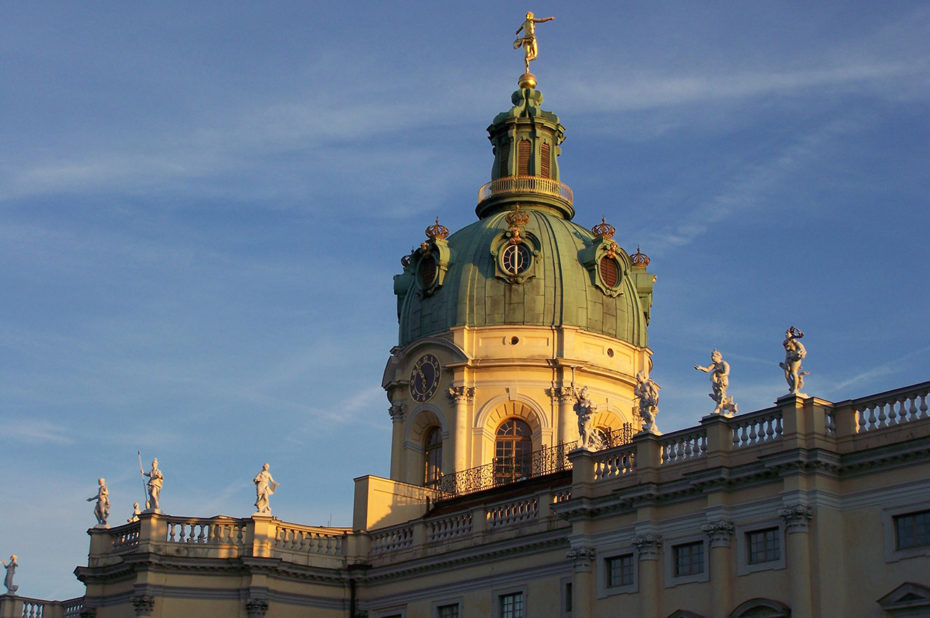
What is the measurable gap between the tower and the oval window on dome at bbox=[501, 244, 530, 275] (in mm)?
44

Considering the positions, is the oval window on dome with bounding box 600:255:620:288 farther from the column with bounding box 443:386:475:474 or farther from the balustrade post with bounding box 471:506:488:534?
the balustrade post with bounding box 471:506:488:534

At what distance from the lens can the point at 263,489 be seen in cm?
5541

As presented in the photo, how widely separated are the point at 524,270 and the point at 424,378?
6.41 metres

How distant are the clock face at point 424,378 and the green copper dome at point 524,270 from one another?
137 cm

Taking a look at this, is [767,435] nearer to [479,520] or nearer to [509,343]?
[479,520]

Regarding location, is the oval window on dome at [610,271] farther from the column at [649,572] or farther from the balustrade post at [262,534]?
the column at [649,572]

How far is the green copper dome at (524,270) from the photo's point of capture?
211 ft

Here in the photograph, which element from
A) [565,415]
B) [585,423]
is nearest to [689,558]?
[585,423]

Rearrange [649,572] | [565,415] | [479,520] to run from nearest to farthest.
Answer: [649,572], [479,520], [565,415]

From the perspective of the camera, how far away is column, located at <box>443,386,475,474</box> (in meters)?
62.3

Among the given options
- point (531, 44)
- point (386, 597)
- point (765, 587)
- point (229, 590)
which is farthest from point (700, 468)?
point (531, 44)

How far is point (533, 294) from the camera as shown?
6438 cm

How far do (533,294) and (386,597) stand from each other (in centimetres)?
1609

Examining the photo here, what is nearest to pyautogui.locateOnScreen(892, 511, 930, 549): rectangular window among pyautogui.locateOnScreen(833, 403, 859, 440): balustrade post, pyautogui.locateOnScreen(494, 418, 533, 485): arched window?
pyautogui.locateOnScreen(833, 403, 859, 440): balustrade post
